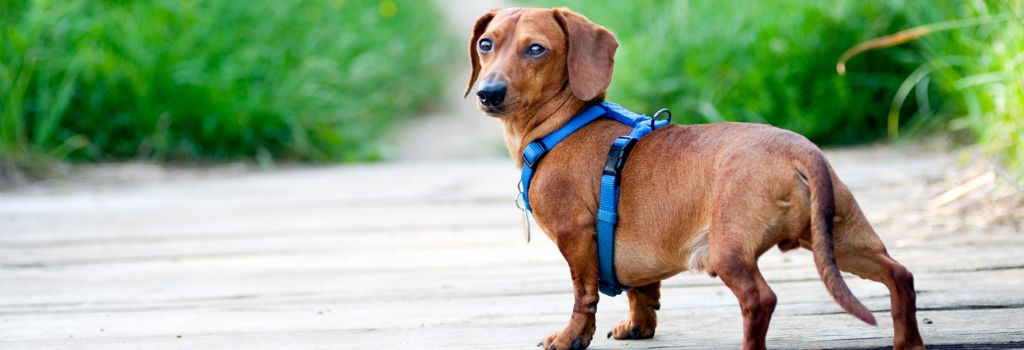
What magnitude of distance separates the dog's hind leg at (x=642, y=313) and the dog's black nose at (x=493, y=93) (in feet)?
1.56

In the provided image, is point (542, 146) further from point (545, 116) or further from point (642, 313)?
point (642, 313)

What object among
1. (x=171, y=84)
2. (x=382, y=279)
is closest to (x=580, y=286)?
(x=382, y=279)

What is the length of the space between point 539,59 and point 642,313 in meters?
0.55

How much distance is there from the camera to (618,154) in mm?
1945

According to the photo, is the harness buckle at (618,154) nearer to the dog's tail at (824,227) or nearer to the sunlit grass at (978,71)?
the dog's tail at (824,227)

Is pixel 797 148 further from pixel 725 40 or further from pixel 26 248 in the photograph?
pixel 725 40

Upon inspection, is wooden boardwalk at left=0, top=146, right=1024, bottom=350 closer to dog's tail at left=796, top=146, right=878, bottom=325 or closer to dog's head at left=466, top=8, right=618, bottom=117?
dog's tail at left=796, top=146, right=878, bottom=325

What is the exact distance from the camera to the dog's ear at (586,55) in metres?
2.06

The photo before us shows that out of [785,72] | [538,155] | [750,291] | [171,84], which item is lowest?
[171,84]

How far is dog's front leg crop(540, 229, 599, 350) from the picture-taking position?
1.95 meters

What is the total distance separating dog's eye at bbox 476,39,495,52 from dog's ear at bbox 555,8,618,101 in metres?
0.15

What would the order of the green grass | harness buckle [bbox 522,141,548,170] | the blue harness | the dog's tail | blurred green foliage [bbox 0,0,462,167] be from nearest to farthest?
1. the dog's tail
2. the blue harness
3. harness buckle [bbox 522,141,548,170]
4. blurred green foliage [bbox 0,0,462,167]
5. the green grass

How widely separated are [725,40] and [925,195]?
7.91ft

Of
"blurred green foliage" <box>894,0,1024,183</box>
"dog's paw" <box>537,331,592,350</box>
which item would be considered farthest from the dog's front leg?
A: "blurred green foliage" <box>894,0,1024,183</box>
